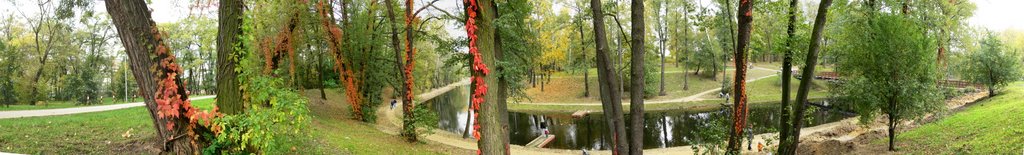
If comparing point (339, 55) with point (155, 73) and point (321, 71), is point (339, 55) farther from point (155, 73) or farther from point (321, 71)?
point (155, 73)

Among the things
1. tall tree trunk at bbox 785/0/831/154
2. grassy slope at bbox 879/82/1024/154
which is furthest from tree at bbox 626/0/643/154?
grassy slope at bbox 879/82/1024/154

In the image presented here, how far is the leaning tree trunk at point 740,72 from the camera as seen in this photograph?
26.4ft

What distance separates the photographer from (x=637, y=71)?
6.78 metres

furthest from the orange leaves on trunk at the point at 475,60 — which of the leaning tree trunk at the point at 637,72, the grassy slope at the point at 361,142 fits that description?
the grassy slope at the point at 361,142

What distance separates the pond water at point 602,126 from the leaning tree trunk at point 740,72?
6678 mm

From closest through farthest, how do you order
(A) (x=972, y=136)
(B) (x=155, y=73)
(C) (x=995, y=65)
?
(B) (x=155, y=73), (A) (x=972, y=136), (C) (x=995, y=65)

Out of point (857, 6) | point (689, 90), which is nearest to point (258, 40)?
point (857, 6)

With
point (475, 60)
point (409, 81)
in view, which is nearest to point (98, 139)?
point (475, 60)

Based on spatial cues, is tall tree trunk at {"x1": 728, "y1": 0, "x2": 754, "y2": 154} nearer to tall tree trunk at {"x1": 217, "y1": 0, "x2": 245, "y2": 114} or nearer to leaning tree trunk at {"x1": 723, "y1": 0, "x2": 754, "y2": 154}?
leaning tree trunk at {"x1": 723, "y1": 0, "x2": 754, "y2": 154}

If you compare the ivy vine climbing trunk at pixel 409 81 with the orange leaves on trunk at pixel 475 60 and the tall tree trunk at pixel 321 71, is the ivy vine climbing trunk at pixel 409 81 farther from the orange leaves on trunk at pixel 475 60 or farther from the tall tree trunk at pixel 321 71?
the tall tree trunk at pixel 321 71

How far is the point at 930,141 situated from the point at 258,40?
61.5 ft

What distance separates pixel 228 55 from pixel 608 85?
4.61 m

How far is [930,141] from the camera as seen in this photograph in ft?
36.9

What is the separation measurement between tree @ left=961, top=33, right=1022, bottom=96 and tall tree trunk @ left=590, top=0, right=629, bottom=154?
22.5 meters
